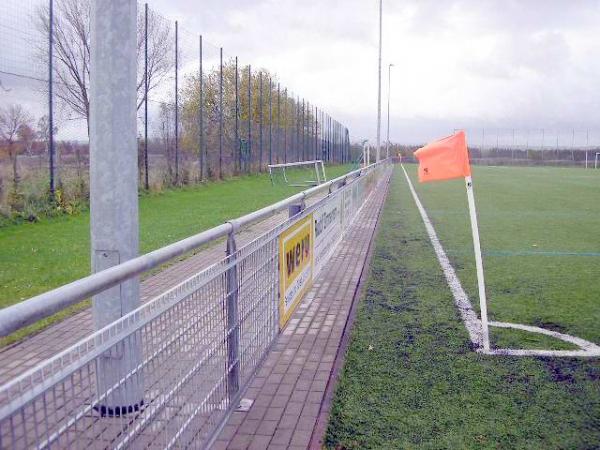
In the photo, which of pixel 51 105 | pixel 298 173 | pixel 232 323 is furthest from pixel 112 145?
pixel 298 173

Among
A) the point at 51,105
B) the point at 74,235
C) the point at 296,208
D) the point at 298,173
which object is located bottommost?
the point at 74,235

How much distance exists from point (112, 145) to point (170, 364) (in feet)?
4.86

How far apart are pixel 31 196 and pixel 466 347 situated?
10.3 metres

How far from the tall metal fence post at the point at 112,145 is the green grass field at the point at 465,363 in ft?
5.10

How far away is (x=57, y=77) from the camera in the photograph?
14.8 m

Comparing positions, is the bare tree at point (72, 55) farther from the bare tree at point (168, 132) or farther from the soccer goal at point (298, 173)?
the soccer goal at point (298, 173)

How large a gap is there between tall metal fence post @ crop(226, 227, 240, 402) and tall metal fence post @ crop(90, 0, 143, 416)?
0.59 m

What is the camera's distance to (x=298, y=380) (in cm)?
493

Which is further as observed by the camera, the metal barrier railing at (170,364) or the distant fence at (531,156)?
the distant fence at (531,156)

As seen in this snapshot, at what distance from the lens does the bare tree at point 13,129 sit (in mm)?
12594

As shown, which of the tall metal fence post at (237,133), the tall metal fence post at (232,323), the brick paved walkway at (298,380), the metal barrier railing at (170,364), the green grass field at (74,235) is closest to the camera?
the metal barrier railing at (170,364)

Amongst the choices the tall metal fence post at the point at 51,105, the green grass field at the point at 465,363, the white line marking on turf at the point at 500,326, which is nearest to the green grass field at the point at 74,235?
the tall metal fence post at the point at 51,105

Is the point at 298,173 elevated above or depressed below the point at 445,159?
below

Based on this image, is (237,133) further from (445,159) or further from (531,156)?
(531,156)
